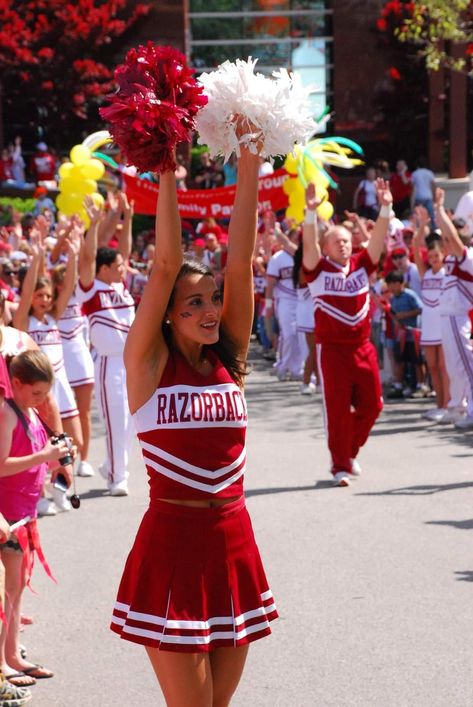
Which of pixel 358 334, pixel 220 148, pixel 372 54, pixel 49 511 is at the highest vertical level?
pixel 372 54

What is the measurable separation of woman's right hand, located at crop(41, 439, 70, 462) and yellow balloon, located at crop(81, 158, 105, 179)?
31.6ft

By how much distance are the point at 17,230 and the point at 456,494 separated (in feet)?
30.5

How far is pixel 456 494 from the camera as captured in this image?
961 cm

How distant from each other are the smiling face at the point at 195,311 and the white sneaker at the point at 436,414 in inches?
373

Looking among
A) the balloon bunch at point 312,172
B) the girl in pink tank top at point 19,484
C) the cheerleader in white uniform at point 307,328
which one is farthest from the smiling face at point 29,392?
the cheerleader in white uniform at point 307,328

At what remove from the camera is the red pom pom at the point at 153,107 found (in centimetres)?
388

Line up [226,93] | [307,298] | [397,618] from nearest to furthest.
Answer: [226,93] < [397,618] < [307,298]

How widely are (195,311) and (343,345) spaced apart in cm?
579

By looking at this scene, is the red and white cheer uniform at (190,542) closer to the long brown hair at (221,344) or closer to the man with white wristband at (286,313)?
the long brown hair at (221,344)

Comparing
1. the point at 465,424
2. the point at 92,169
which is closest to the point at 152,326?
the point at 465,424

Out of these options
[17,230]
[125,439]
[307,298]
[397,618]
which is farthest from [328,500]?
[17,230]

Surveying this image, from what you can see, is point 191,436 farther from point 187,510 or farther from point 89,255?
point 89,255

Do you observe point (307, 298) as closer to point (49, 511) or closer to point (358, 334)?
point (358, 334)

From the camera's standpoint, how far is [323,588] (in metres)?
7.13
